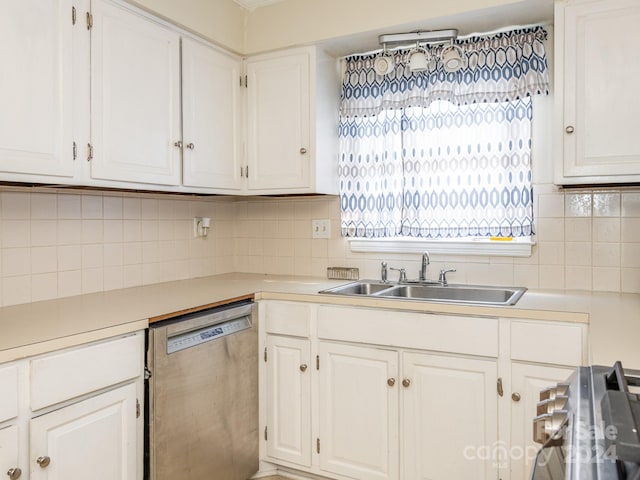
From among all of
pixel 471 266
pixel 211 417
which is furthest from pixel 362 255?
pixel 211 417

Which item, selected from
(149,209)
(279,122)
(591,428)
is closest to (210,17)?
Result: (279,122)

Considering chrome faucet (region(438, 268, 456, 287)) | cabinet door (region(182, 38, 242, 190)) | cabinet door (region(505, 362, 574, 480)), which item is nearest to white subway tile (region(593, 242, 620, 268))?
chrome faucet (region(438, 268, 456, 287))

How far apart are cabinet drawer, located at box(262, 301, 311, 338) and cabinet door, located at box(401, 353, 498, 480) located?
488 mm

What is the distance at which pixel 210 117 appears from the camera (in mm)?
2465

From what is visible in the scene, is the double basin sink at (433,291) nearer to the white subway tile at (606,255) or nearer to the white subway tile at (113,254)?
the white subway tile at (606,255)

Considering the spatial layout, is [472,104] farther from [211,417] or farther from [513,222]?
[211,417]

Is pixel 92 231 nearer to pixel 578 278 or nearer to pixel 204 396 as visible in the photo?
pixel 204 396

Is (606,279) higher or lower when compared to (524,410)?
higher

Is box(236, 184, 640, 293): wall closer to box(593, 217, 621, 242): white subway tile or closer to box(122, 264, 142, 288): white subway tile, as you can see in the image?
box(593, 217, 621, 242): white subway tile

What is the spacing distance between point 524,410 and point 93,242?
6.52ft

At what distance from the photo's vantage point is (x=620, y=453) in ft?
1.98

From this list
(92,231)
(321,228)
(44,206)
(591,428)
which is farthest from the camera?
(321,228)

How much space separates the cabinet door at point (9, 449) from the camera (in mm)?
1272

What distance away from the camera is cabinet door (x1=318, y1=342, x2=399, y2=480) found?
6.75 ft
